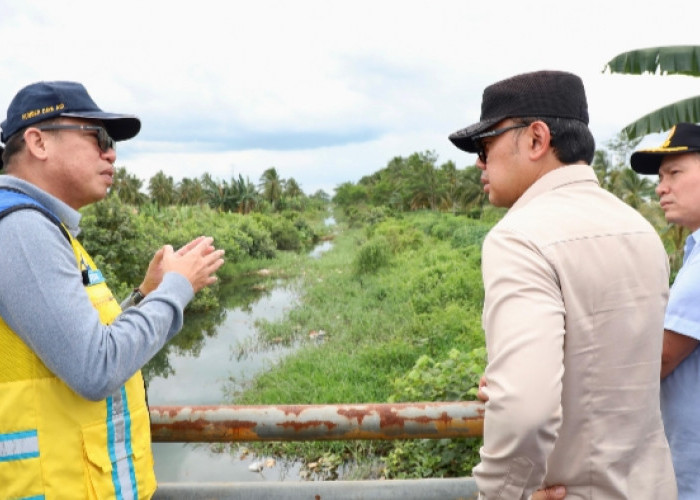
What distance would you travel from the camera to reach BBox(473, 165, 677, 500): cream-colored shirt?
1.08 metres

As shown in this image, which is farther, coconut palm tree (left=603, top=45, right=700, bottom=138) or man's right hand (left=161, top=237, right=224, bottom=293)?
coconut palm tree (left=603, top=45, right=700, bottom=138)

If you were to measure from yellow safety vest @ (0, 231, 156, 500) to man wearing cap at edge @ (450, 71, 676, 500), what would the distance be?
92 centimetres

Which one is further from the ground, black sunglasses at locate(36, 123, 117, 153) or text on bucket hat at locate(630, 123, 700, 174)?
black sunglasses at locate(36, 123, 117, 153)

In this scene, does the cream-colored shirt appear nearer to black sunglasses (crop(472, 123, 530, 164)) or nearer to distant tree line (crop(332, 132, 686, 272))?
black sunglasses (crop(472, 123, 530, 164))

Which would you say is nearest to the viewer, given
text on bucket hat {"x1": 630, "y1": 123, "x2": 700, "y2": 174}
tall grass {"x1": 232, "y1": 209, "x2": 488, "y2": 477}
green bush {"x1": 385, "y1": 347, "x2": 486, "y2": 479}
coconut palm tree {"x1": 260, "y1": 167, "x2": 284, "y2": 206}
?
text on bucket hat {"x1": 630, "y1": 123, "x2": 700, "y2": 174}

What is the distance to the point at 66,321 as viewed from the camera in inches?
48.3

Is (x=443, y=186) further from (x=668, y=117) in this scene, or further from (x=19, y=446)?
(x=19, y=446)

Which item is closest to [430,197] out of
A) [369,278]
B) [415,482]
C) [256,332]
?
[369,278]

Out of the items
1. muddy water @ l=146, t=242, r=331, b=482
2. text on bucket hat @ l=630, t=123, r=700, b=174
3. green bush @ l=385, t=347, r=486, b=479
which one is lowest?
muddy water @ l=146, t=242, r=331, b=482

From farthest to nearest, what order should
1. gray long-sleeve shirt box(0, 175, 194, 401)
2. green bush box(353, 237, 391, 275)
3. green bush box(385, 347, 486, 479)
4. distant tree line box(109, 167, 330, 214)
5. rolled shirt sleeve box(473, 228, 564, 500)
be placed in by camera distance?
distant tree line box(109, 167, 330, 214)
green bush box(353, 237, 391, 275)
green bush box(385, 347, 486, 479)
gray long-sleeve shirt box(0, 175, 194, 401)
rolled shirt sleeve box(473, 228, 564, 500)

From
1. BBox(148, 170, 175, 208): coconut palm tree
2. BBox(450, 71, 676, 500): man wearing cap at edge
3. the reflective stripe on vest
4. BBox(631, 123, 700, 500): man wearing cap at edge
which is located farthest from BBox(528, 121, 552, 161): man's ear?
BBox(148, 170, 175, 208): coconut palm tree

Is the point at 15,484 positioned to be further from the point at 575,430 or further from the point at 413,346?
the point at 413,346

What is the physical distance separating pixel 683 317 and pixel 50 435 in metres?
1.70

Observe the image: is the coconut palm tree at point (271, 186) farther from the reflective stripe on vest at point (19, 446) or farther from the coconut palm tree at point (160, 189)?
the reflective stripe on vest at point (19, 446)
